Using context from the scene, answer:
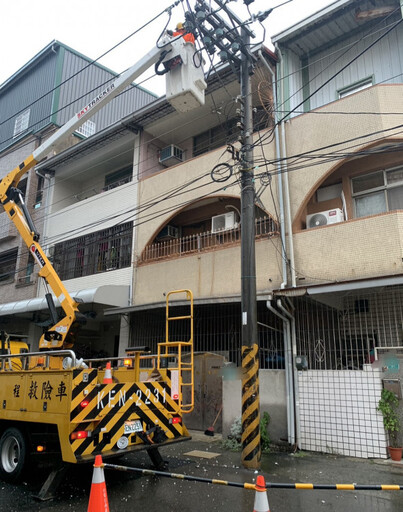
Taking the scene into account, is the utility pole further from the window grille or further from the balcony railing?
the window grille

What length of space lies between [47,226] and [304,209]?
12.1m

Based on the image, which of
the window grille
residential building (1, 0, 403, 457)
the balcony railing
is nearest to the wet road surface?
residential building (1, 0, 403, 457)

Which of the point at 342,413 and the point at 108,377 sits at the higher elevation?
the point at 108,377

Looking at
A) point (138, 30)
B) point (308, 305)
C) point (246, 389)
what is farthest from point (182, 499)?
point (138, 30)

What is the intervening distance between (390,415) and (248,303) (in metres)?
3.36

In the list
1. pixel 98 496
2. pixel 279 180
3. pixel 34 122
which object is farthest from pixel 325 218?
pixel 34 122

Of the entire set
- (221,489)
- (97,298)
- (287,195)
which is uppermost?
(287,195)

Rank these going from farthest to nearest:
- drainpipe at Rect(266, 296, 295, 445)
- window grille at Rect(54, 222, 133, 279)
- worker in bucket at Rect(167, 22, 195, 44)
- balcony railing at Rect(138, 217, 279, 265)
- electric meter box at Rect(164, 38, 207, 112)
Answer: window grille at Rect(54, 222, 133, 279), balcony railing at Rect(138, 217, 279, 265), drainpipe at Rect(266, 296, 295, 445), worker in bucket at Rect(167, 22, 195, 44), electric meter box at Rect(164, 38, 207, 112)

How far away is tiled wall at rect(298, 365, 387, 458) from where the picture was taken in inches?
309

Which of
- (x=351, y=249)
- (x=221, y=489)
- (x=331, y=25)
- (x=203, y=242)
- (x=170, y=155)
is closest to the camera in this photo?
(x=221, y=489)

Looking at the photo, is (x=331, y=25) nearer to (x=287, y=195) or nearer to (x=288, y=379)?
(x=287, y=195)

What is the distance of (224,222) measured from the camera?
41.3 feet

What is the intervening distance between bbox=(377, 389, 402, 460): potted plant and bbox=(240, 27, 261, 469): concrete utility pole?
7.95 ft

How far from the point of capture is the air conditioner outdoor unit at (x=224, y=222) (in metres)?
12.3
